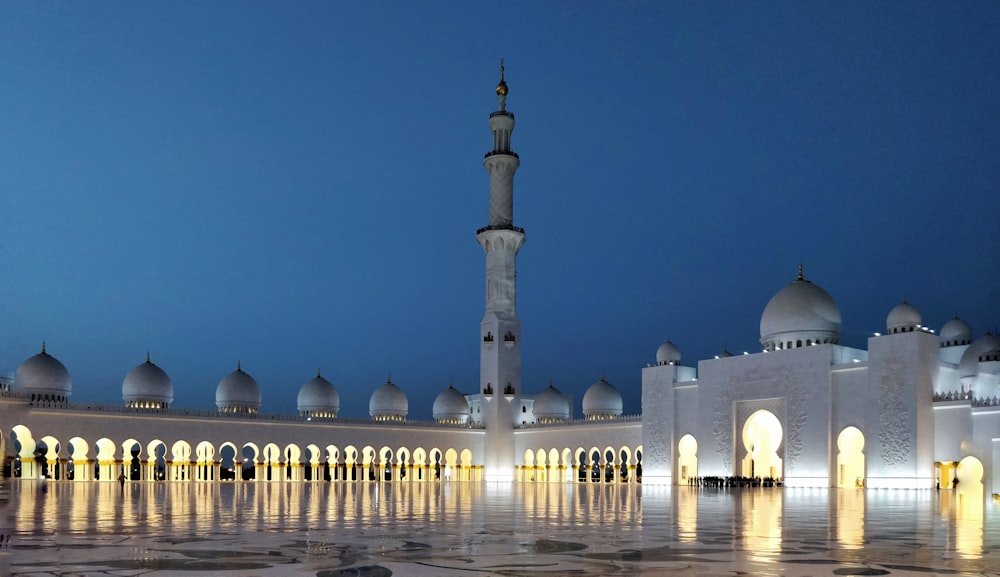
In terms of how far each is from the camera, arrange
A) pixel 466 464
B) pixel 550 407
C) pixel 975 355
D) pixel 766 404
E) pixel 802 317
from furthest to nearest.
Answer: pixel 550 407 < pixel 466 464 < pixel 766 404 < pixel 802 317 < pixel 975 355

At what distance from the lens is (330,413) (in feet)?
124

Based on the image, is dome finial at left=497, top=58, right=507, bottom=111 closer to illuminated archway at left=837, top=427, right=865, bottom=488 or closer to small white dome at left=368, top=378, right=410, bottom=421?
small white dome at left=368, top=378, right=410, bottom=421

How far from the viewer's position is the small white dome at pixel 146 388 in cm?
3319

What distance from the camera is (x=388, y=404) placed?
3922 centimetres

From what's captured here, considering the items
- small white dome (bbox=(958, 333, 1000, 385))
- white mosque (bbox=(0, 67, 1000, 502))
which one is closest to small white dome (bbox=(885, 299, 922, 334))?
white mosque (bbox=(0, 67, 1000, 502))

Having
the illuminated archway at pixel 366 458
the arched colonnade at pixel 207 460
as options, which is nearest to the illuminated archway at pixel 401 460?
the arched colonnade at pixel 207 460

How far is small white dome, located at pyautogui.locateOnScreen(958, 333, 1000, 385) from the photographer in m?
24.7

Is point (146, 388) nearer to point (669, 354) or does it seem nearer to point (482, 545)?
point (669, 354)

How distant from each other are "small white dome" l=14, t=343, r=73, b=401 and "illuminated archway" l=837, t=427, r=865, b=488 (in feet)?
81.5

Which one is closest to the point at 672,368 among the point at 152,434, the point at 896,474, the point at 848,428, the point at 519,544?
the point at 848,428

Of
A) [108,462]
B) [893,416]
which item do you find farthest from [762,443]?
[108,462]

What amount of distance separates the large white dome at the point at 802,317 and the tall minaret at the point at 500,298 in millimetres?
10372

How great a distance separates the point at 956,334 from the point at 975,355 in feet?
14.3

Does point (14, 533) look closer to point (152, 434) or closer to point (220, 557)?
point (220, 557)
